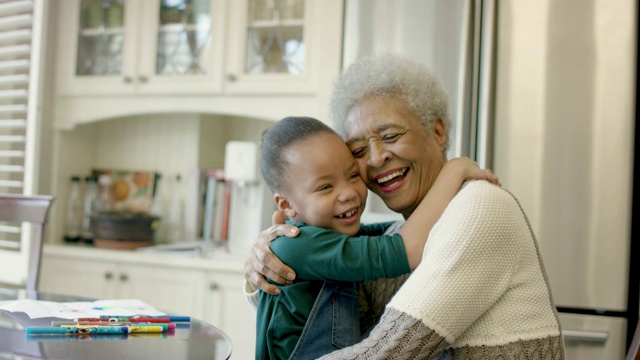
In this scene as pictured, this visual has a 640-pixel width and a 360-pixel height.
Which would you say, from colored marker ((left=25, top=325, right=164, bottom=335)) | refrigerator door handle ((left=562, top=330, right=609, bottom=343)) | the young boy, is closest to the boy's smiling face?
the young boy

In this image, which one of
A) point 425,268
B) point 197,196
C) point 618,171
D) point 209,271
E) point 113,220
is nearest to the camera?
point 425,268

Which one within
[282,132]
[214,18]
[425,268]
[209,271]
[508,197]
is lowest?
[209,271]

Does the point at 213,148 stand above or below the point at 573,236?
above

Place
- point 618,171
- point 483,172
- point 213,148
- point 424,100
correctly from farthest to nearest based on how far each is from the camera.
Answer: point 213,148 < point 618,171 < point 424,100 < point 483,172

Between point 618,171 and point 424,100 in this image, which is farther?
point 618,171

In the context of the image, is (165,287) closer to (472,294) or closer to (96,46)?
(96,46)

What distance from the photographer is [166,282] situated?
2.80 metres

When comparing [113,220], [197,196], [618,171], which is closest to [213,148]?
[197,196]

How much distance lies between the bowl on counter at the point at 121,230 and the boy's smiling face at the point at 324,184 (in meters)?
1.79

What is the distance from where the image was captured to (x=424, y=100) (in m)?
1.41

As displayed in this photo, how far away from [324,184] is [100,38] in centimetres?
217

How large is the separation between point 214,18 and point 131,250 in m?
1.09

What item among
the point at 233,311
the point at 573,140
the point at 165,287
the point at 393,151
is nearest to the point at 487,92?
the point at 573,140

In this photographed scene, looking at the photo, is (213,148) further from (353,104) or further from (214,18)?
(353,104)
